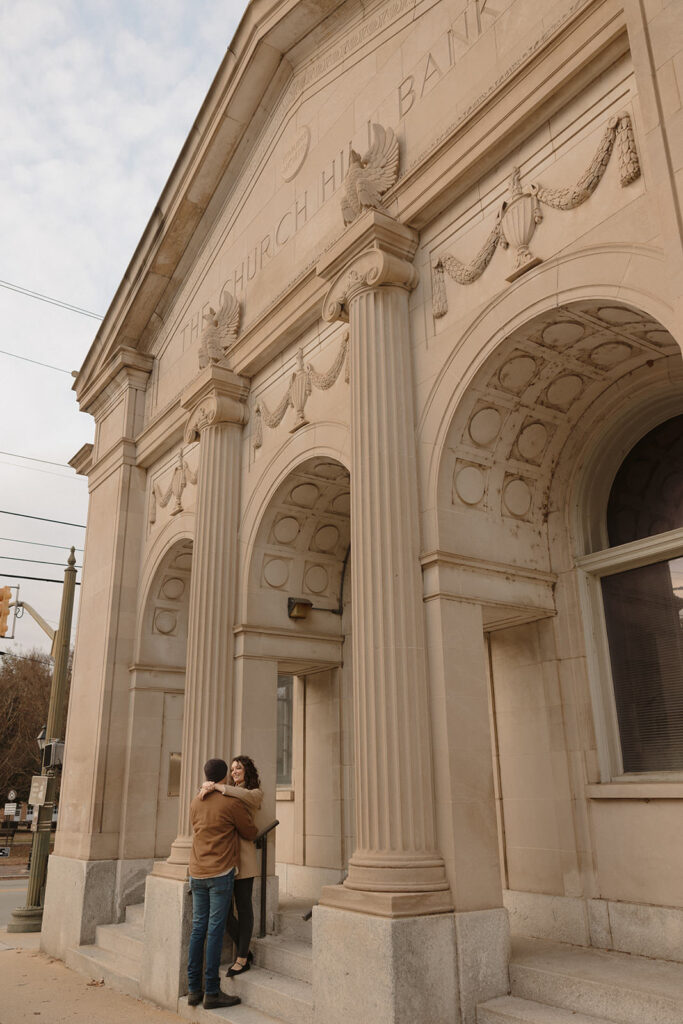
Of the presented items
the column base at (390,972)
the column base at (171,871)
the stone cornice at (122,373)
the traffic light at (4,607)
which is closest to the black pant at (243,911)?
the column base at (171,871)

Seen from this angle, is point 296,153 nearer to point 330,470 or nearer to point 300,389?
point 300,389

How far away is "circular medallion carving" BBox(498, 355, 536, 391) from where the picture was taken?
716 cm

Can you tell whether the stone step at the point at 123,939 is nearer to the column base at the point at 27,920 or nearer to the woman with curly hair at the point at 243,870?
the woman with curly hair at the point at 243,870

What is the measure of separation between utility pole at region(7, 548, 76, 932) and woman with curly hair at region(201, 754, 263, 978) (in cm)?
777

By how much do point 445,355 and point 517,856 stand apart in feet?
15.5

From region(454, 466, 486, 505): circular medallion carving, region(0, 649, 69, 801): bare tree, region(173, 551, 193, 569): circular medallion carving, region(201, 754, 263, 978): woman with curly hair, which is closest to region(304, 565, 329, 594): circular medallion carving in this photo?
region(173, 551, 193, 569): circular medallion carving

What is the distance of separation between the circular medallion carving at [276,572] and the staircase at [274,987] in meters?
3.91

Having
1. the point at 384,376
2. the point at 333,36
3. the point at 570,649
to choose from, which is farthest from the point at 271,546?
the point at 333,36

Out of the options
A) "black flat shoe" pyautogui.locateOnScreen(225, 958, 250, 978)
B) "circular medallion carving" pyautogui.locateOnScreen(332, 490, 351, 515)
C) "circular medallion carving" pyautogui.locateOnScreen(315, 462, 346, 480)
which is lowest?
"black flat shoe" pyautogui.locateOnScreen(225, 958, 250, 978)

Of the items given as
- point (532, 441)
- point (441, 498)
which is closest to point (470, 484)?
point (441, 498)

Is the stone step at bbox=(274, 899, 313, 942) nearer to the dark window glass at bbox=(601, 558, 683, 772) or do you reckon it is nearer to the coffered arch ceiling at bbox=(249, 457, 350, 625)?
the coffered arch ceiling at bbox=(249, 457, 350, 625)

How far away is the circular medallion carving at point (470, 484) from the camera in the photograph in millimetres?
7457

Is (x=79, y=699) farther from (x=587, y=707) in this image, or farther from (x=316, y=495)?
(x=587, y=707)

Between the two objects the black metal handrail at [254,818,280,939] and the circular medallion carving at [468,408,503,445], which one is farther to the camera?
the black metal handrail at [254,818,280,939]
